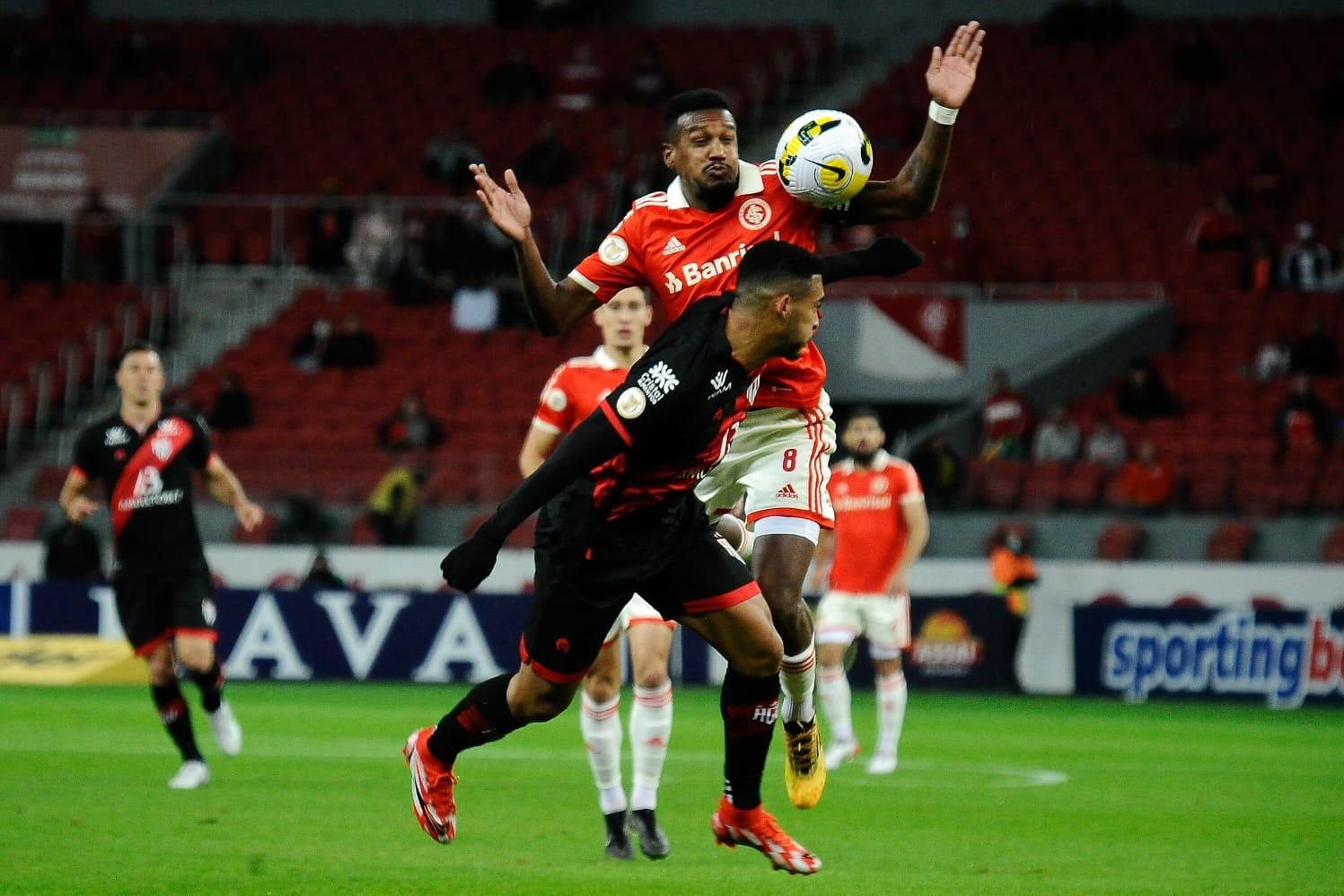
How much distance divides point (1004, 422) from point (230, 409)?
9534mm

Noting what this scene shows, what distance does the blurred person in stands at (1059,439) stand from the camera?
22969 mm

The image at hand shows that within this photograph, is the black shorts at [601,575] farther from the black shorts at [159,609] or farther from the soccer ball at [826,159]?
the black shorts at [159,609]

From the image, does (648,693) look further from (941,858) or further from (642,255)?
(642,255)

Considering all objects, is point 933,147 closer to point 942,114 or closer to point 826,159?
point 942,114

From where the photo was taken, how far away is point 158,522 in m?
12.1

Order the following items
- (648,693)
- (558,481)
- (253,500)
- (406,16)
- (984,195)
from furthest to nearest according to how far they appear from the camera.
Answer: (406,16) → (984,195) → (253,500) → (648,693) → (558,481)

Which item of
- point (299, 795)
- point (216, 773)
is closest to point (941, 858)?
point (299, 795)

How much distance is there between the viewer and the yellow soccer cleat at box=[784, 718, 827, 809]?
8.06 meters

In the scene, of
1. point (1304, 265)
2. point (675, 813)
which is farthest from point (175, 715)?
point (1304, 265)

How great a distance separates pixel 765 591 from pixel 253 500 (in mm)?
16355

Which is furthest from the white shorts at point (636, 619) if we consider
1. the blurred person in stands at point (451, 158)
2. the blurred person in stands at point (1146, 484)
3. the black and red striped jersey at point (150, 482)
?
the blurred person in stands at point (451, 158)

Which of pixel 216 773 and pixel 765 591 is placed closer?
pixel 765 591

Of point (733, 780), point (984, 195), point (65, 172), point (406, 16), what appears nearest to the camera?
point (733, 780)

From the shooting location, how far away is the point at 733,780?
25.7 ft
